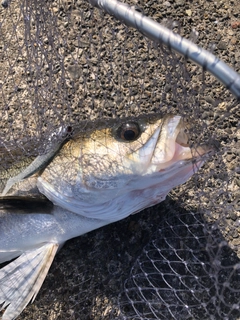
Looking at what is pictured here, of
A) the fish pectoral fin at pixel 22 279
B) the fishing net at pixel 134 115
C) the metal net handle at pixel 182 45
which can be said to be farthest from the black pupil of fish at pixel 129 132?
the fish pectoral fin at pixel 22 279

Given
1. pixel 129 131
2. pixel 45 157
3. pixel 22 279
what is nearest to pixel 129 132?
pixel 129 131

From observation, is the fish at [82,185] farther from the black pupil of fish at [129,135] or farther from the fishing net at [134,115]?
the fishing net at [134,115]

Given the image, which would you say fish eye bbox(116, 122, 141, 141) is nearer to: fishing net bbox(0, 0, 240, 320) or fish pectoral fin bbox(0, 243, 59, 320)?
fishing net bbox(0, 0, 240, 320)

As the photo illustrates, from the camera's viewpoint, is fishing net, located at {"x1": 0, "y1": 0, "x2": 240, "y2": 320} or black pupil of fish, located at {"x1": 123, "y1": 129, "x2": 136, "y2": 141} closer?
black pupil of fish, located at {"x1": 123, "y1": 129, "x2": 136, "y2": 141}

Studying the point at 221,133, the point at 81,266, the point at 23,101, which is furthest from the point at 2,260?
the point at 221,133

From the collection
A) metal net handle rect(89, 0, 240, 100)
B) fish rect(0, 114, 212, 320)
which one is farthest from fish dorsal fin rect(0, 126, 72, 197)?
metal net handle rect(89, 0, 240, 100)

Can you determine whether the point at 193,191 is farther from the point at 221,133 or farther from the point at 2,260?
the point at 2,260

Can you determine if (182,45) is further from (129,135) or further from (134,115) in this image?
(134,115)
